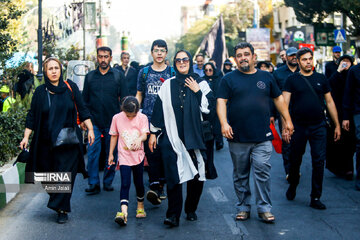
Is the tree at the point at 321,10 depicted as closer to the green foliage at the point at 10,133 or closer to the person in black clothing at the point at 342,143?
the person in black clothing at the point at 342,143

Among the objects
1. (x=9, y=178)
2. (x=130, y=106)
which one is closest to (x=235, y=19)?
(x=9, y=178)

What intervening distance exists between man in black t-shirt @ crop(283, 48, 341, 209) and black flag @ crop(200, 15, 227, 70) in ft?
56.5

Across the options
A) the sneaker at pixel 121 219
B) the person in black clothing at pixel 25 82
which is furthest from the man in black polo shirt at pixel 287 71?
the person in black clothing at pixel 25 82

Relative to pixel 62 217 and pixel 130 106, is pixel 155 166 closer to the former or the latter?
pixel 130 106

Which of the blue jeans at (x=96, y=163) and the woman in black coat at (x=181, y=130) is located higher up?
the woman in black coat at (x=181, y=130)

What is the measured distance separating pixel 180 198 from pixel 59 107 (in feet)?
5.73

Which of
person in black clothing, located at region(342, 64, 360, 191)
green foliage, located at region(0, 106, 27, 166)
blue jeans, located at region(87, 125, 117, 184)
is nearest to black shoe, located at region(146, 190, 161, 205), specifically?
blue jeans, located at region(87, 125, 117, 184)

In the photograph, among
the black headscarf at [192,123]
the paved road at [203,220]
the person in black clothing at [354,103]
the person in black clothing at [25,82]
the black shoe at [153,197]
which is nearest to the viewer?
the paved road at [203,220]

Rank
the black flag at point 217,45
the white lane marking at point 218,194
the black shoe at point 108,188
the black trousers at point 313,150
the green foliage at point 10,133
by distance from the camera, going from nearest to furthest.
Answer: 1. the black trousers at point 313,150
2. the white lane marking at point 218,194
3. the black shoe at point 108,188
4. the green foliage at point 10,133
5. the black flag at point 217,45

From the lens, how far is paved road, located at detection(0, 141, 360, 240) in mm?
6129

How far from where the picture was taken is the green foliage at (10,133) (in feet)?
29.1

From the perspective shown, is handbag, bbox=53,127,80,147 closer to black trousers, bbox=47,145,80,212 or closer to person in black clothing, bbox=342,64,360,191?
black trousers, bbox=47,145,80,212

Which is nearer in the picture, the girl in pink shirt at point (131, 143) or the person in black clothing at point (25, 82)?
the girl in pink shirt at point (131, 143)

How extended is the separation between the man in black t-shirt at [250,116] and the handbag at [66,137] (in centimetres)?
170
